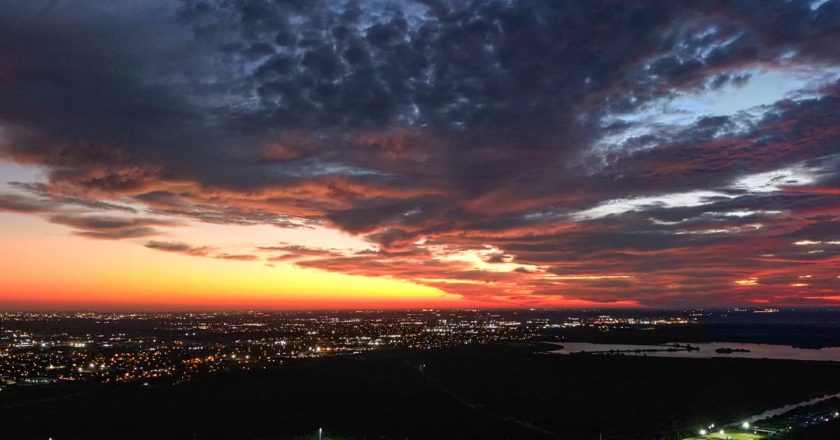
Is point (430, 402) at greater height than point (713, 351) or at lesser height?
lesser

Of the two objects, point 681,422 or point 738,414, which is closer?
point 681,422

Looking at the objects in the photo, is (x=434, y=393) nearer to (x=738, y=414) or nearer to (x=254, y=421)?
(x=254, y=421)

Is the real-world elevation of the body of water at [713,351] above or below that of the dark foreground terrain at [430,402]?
above

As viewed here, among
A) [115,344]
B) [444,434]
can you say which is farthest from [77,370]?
[444,434]

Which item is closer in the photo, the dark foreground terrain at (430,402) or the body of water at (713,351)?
the dark foreground terrain at (430,402)

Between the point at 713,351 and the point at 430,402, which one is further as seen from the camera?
the point at 713,351
